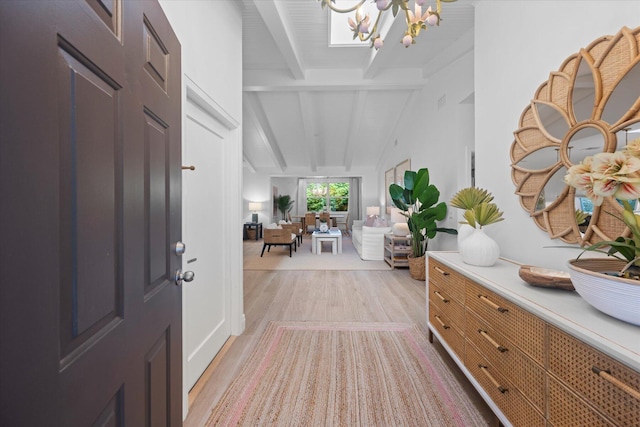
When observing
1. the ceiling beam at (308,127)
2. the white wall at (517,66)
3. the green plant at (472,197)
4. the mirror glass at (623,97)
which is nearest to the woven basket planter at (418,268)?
the white wall at (517,66)

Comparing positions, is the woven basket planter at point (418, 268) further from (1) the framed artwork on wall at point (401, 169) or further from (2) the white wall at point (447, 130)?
(1) the framed artwork on wall at point (401, 169)

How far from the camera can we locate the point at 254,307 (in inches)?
116

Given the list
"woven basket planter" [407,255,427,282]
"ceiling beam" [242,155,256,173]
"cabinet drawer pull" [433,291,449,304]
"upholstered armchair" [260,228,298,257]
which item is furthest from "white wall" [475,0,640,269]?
"ceiling beam" [242,155,256,173]

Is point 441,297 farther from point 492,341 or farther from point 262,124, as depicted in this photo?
point 262,124

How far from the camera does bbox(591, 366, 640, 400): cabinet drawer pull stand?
719 mm

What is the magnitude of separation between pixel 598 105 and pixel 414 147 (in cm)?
401

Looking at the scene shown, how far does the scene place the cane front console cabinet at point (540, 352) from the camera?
782 mm

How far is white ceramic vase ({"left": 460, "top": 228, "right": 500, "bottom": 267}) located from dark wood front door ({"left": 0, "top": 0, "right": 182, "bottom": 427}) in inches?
69.0

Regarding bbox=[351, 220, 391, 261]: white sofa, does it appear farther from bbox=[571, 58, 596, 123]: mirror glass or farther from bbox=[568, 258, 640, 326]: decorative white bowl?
bbox=[568, 258, 640, 326]: decorative white bowl

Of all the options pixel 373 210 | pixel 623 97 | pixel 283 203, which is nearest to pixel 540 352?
pixel 623 97

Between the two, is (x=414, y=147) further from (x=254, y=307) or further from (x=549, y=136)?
(x=254, y=307)

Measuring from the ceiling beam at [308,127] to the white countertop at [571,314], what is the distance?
4.49 m

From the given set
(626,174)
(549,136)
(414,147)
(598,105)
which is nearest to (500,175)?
(549,136)

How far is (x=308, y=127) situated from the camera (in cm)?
598
